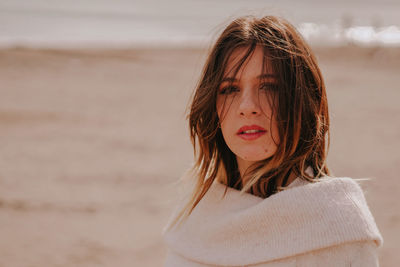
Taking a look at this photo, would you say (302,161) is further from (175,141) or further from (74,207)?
(175,141)

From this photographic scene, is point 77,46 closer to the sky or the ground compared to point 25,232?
closer to the sky

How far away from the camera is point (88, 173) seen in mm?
6062

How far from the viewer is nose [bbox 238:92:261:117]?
1453mm

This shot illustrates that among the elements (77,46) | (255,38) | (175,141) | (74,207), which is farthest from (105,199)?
(77,46)

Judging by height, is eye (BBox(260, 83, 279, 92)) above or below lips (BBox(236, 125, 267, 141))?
above

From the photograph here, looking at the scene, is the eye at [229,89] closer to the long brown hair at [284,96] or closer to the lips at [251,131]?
the long brown hair at [284,96]

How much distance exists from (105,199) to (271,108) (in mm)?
4104

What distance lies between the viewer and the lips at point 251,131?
1.47 metres

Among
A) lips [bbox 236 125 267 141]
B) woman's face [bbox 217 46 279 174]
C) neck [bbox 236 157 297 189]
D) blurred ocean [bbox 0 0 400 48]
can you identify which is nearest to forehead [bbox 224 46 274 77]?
woman's face [bbox 217 46 279 174]

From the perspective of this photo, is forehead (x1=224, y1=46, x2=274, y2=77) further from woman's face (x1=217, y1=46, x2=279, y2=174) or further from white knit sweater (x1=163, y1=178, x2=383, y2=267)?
white knit sweater (x1=163, y1=178, x2=383, y2=267)

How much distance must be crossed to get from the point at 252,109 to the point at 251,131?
0.22 ft

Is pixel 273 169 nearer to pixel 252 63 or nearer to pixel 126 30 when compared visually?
pixel 252 63

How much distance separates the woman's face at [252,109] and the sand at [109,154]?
336mm

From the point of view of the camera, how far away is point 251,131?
148 centimetres
